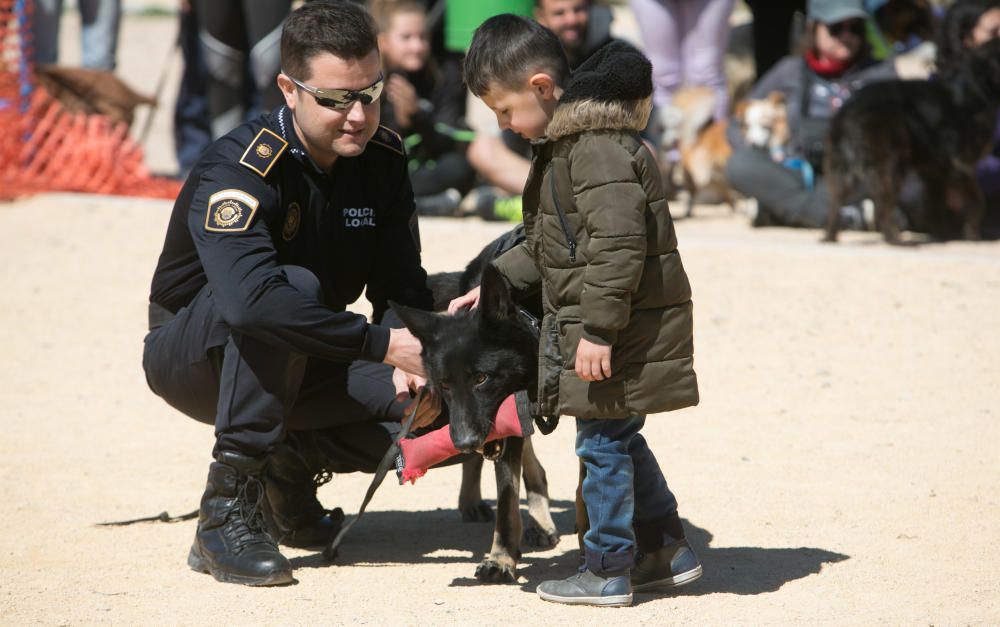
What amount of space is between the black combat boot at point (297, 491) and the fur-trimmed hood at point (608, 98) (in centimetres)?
137

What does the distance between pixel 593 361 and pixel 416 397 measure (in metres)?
0.81

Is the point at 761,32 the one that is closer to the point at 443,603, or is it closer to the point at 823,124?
the point at 823,124

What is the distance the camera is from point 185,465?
481cm

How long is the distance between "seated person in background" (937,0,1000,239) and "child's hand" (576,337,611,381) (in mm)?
5543

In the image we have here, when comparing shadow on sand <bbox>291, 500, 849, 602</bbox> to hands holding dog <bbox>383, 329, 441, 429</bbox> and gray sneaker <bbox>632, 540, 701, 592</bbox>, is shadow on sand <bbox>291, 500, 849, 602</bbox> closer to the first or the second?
gray sneaker <bbox>632, 540, 701, 592</bbox>

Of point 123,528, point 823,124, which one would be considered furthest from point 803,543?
point 823,124

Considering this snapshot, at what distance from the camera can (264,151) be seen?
12.0 feet

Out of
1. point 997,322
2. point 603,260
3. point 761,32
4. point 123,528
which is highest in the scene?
point 761,32

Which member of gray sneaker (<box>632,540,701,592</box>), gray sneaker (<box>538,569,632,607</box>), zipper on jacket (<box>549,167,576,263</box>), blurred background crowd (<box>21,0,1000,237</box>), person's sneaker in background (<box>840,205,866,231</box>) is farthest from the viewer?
blurred background crowd (<box>21,0,1000,237</box>)

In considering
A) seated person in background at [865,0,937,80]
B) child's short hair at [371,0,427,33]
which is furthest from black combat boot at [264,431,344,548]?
seated person in background at [865,0,937,80]

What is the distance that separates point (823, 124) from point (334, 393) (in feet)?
17.7

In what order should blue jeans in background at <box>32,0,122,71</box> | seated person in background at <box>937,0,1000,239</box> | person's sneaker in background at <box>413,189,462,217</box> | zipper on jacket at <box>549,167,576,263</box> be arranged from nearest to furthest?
zipper on jacket at <box>549,167,576,263</box> → seated person in background at <box>937,0,1000,239</box> → person's sneaker in background at <box>413,189,462,217</box> → blue jeans in background at <box>32,0,122,71</box>

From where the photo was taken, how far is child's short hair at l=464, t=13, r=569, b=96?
3408mm

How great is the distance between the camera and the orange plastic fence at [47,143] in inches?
364
